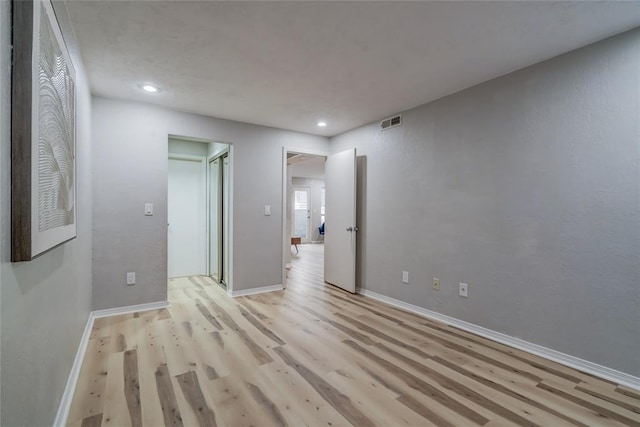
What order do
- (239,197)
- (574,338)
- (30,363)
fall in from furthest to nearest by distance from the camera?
(239,197), (574,338), (30,363)

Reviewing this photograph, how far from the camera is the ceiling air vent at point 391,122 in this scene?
3.55m

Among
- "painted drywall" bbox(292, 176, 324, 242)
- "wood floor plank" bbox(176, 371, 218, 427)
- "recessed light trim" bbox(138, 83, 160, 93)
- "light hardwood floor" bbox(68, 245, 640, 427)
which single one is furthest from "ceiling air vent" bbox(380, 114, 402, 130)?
"painted drywall" bbox(292, 176, 324, 242)

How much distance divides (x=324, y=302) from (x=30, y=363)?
2857mm

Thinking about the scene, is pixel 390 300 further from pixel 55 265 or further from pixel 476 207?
pixel 55 265

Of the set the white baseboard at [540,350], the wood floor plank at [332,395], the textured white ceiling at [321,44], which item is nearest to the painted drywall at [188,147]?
the textured white ceiling at [321,44]

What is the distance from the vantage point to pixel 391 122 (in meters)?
3.65

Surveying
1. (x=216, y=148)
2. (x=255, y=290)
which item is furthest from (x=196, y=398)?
(x=216, y=148)

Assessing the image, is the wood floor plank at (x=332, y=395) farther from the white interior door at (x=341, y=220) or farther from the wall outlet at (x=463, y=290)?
the white interior door at (x=341, y=220)

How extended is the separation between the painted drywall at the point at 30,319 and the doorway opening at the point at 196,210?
8.47 feet

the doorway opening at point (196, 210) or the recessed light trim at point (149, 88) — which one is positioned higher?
the recessed light trim at point (149, 88)

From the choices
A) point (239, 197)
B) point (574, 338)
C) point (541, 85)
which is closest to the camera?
point (574, 338)

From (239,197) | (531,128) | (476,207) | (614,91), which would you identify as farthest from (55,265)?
(614,91)

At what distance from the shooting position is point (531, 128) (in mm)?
2414

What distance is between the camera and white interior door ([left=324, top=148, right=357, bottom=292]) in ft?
13.3
